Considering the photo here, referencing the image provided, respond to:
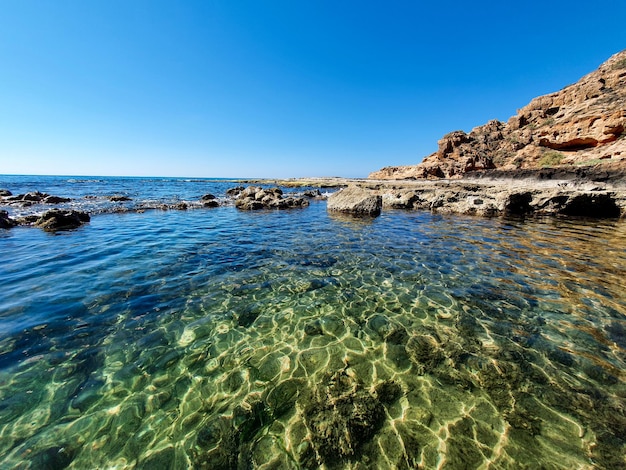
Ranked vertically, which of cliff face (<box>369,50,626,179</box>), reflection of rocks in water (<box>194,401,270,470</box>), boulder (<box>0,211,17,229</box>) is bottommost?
reflection of rocks in water (<box>194,401,270,470</box>)

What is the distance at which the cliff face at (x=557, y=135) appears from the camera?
2922 cm

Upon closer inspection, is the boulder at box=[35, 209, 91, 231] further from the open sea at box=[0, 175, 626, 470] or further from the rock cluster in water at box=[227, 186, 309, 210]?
the rock cluster in water at box=[227, 186, 309, 210]

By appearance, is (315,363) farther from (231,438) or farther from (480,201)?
(480,201)

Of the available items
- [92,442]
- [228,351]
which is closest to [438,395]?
[228,351]

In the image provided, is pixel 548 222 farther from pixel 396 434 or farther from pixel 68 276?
pixel 68 276

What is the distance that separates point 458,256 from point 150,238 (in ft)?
44.5

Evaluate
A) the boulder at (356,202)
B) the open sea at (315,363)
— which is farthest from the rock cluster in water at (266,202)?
the open sea at (315,363)

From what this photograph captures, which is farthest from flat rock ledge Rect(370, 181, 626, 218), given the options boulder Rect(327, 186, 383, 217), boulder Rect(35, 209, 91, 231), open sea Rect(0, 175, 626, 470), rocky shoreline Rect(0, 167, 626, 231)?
boulder Rect(35, 209, 91, 231)

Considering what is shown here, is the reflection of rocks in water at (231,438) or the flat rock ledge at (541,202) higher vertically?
the flat rock ledge at (541,202)

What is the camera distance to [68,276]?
722 centimetres

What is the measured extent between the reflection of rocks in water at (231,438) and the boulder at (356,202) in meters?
16.3

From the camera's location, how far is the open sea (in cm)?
286

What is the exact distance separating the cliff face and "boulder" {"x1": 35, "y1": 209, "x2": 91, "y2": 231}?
39306 mm

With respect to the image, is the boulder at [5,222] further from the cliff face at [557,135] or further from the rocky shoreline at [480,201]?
the cliff face at [557,135]
